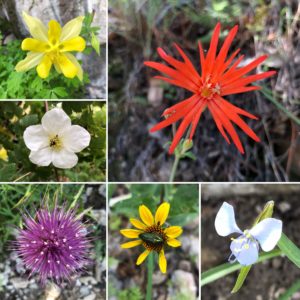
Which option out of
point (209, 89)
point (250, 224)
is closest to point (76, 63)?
point (209, 89)

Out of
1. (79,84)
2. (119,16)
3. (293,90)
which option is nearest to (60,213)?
(79,84)

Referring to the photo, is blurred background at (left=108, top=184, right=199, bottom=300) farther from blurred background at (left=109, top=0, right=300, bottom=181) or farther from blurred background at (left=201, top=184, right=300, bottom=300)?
blurred background at (left=109, top=0, right=300, bottom=181)

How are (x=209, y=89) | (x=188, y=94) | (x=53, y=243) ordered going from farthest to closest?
Result: (x=188, y=94)
(x=53, y=243)
(x=209, y=89)

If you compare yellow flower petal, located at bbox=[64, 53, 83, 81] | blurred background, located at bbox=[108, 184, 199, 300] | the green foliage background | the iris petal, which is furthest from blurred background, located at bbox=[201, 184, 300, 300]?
yellow flower petal, located at bbox=[64, 53, 83, 81]

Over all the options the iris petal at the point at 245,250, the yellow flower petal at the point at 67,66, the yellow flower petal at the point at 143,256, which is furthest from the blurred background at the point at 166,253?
the yellow flower petal at the point at 67,66

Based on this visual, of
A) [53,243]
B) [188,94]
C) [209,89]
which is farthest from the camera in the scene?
[188,94]

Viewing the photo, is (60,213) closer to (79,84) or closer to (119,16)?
(79,84)

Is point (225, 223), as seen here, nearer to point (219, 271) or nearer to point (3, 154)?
point (219, 271)
